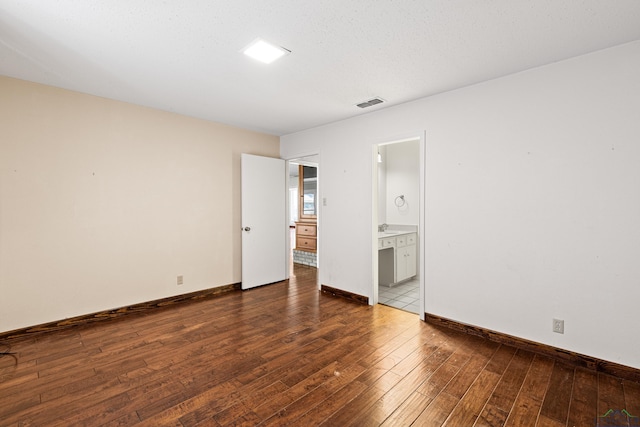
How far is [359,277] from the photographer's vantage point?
403 centimetres

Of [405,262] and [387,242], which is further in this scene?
[405,262]

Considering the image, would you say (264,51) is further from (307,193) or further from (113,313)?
(307,193)

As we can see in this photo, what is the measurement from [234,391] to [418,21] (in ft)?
9.41

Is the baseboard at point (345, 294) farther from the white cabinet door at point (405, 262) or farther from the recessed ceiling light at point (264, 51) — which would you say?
the recessed ceiling light at point (264, 51)

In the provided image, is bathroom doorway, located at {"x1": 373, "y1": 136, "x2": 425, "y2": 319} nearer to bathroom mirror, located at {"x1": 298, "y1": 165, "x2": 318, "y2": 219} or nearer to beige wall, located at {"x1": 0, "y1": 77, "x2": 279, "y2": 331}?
bathroom mirror, located at {"x1": 298, "y1": 165, "x2": 318, "y2": 219}

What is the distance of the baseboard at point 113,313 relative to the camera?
2.92 m

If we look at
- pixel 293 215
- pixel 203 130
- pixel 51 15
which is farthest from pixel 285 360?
pixel 293 215

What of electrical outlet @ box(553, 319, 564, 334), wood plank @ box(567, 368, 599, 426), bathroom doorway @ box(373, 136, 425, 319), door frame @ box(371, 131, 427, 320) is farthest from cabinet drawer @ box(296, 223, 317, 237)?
wood plank @ box(567, 368, 599, 426)

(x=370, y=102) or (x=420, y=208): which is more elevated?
(x=370, y=102)

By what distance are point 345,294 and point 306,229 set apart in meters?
2.63

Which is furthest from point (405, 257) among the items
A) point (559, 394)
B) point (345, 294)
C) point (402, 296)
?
point (559, 394)

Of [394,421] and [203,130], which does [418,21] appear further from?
[203,130]

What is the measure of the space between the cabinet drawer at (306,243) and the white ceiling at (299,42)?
12.2ft

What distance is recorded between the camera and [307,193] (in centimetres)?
693
